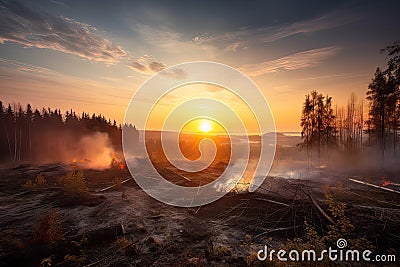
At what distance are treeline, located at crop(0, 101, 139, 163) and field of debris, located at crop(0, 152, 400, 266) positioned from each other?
37678mm

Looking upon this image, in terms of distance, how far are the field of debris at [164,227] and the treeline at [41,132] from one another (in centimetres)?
3768

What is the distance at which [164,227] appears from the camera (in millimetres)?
9656

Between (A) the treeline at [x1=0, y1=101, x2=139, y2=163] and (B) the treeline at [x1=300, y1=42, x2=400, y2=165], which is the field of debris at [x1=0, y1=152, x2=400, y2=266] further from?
(A) the treeline at [x1=0, y1=101, x2=139, y2=163]

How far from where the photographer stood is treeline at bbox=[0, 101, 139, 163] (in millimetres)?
47188

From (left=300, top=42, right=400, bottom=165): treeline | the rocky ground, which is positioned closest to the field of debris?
the rocky ground

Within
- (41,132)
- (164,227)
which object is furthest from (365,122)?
(41,132)

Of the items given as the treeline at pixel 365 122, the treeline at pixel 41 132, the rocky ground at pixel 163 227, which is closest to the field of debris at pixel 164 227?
the rocky ground at pixel 163 227

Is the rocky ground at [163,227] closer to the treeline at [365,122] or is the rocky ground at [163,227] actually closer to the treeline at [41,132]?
the treeline at [365,122]

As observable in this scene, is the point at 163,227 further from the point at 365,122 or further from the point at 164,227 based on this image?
the point at 365,122

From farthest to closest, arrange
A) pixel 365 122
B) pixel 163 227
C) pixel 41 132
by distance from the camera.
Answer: pixel 41 132 → pixel 365 122 → pixel 163 227

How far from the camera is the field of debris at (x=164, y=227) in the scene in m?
7.05

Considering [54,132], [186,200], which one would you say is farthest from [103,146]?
[186,200]

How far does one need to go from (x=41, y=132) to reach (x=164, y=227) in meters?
63.6

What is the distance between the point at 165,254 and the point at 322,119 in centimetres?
3636
